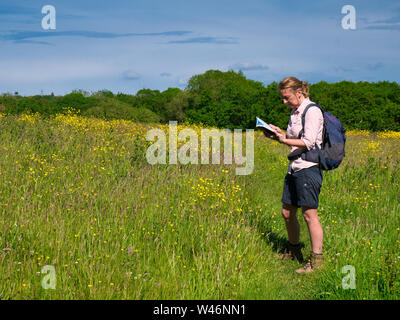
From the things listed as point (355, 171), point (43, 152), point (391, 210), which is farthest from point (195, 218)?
point (355, 171)

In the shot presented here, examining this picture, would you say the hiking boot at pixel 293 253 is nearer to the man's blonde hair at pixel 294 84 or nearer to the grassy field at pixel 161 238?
the grassy field at pixel 161 238

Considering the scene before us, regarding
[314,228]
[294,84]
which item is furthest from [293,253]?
[294,84]

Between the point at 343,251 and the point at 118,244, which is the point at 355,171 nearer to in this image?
the point at 343,251

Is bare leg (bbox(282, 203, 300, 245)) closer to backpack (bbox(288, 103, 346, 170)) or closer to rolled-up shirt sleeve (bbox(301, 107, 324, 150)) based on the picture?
backpack (bbox(288, 103, 346, 170))

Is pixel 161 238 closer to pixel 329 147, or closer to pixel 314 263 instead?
pixel 314 263

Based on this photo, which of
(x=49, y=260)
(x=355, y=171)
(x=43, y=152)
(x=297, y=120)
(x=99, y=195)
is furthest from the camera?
(x=355, y=171)

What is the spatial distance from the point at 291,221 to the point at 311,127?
4.55 ft

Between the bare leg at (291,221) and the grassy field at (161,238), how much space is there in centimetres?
33

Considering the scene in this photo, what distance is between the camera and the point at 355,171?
873cm

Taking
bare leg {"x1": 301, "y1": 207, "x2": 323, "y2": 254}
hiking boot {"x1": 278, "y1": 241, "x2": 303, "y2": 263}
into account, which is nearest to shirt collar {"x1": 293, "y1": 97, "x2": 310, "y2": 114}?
bare leg {"x1": 301, "y1": 207, "x2": 323, "y2": 254}

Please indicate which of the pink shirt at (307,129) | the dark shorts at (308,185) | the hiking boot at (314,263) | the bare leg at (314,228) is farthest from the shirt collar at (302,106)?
the hiking boot at (314,263)

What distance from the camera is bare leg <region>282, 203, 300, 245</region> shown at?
15.8 feet

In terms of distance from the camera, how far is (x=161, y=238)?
172 inches

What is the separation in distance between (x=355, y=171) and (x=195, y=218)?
17.8 ft
